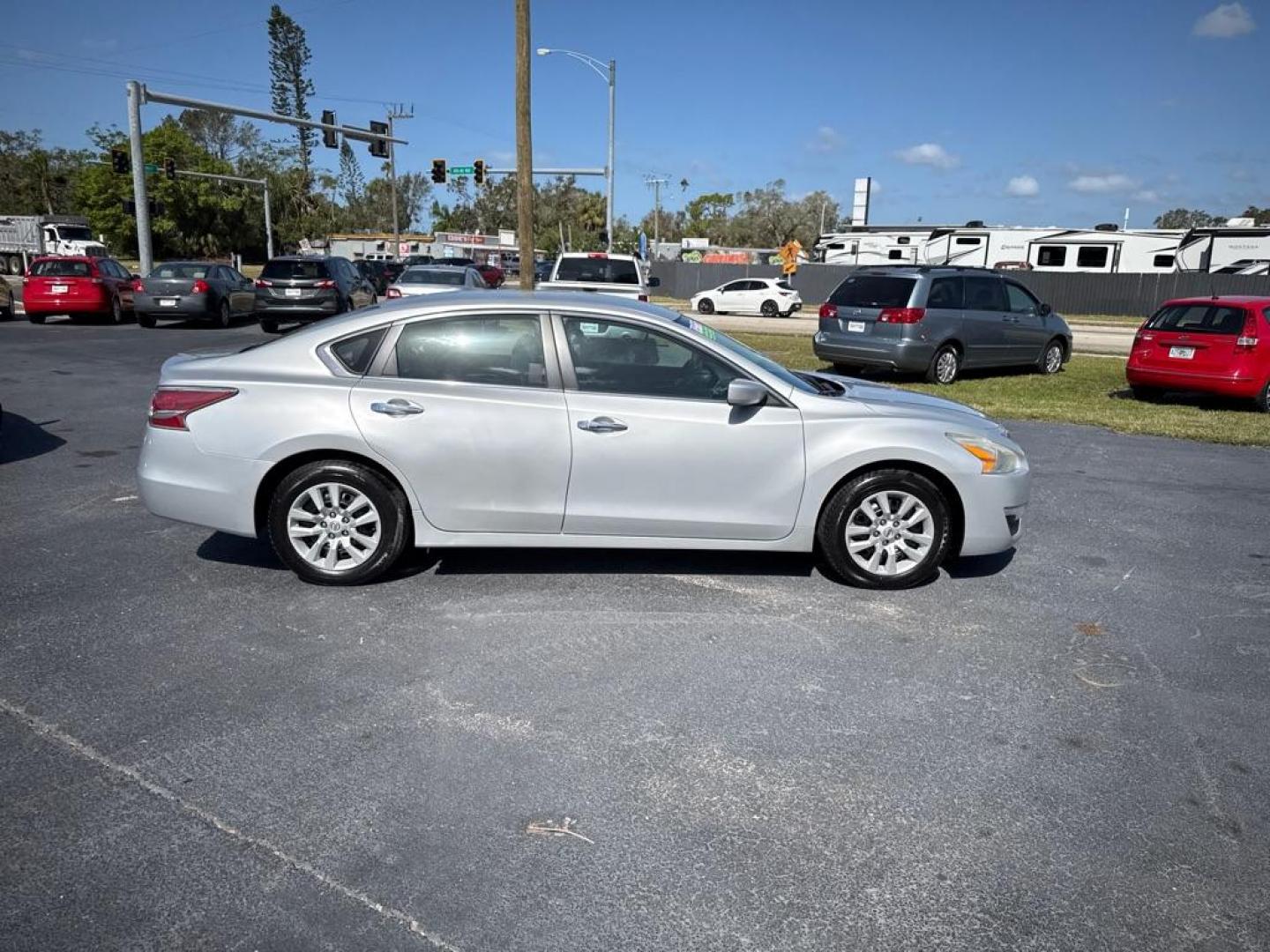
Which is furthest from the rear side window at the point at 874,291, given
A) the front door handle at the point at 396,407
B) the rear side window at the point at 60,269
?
the rear side window at the point at 60,269

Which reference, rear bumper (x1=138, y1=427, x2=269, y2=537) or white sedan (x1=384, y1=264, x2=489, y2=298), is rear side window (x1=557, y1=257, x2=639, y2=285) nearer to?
white sedan (x1=384, y1=264, x2=489, y2=298)

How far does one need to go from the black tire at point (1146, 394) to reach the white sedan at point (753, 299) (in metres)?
22.6

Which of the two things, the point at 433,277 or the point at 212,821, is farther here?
the point at 433,277

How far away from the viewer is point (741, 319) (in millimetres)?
34438

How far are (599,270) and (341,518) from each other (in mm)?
12265

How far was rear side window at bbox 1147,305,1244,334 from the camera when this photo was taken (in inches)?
474

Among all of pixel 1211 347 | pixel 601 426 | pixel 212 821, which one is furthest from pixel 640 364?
pixel 1211 347

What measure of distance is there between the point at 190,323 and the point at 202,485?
20200 mm

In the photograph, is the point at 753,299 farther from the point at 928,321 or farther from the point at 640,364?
the point at 640,364

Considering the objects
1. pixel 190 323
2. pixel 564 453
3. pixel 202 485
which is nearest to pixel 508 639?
pixel 564 453

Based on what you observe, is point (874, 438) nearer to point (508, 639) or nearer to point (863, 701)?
point (863, 701)

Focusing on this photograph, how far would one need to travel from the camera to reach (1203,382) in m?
12.3

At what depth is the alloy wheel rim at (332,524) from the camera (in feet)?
16.6

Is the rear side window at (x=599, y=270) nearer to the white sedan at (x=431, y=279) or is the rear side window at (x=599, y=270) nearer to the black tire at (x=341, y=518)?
the white sedan at (x=431, y=279)
